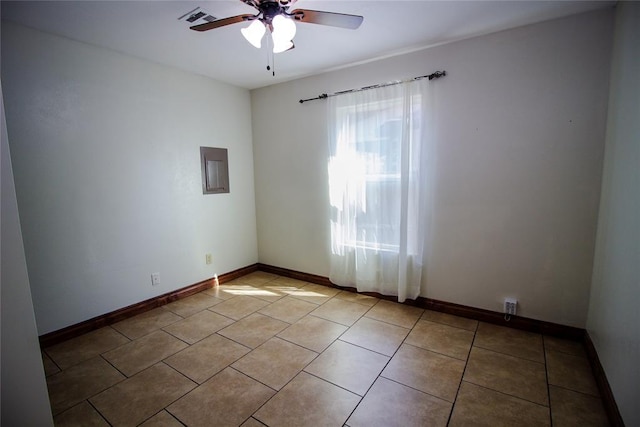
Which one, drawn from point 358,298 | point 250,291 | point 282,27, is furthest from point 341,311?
point 282,27

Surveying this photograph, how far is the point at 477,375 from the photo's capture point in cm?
189

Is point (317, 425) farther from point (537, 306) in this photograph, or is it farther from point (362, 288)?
point (537, 306)

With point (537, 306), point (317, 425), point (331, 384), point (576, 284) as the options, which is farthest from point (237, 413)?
point (576, 284)

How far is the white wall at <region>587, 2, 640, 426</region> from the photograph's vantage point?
1.41 meters

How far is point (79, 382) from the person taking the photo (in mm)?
1865

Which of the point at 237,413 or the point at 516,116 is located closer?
the point at 237,413

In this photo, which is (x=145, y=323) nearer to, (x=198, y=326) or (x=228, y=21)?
(x=198, y=326)

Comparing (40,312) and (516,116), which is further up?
(516,116)

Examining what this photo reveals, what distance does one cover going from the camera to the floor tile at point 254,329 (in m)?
2.34

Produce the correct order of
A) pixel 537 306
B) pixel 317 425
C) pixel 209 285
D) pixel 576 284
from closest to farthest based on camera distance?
pixel 317 425 → pixel 576 284 → pixel 537 306 → pixel 209 285

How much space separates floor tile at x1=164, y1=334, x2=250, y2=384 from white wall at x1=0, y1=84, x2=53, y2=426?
2.95 ft

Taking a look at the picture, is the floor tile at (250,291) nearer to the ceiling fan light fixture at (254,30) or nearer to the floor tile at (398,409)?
the floor tile at (398,409)

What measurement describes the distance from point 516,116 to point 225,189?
121 inches

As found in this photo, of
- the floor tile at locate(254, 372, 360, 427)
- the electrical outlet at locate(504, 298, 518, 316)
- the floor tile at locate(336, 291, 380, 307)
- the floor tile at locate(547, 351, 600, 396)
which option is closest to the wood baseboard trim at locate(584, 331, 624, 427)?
the floor tile at locate(547, 351, 600, 396)
